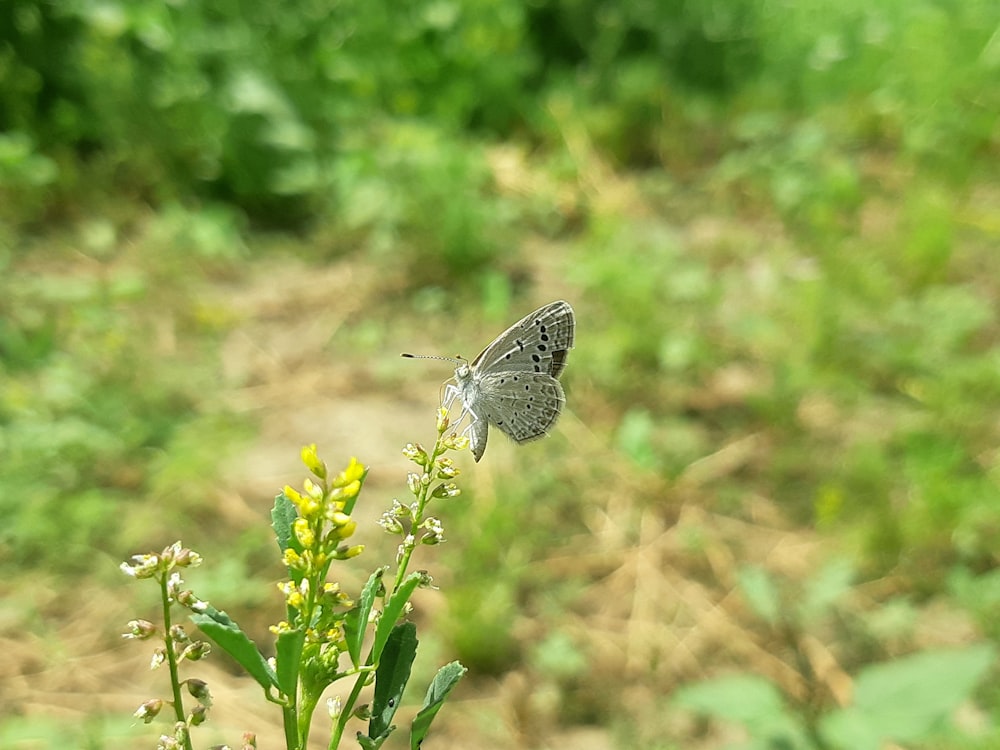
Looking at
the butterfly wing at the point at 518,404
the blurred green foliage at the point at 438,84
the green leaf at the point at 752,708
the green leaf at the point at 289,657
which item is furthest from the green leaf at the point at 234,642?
the blurred green foliage at the point at 438,84

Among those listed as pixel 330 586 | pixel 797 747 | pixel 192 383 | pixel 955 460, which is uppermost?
pixel 192 383

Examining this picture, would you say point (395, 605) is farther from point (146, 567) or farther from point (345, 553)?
point (146, 567)

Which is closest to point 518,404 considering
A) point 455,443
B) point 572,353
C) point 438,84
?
point 455,443

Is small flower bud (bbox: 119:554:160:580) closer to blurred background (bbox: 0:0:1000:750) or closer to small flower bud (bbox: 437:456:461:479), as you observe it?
small flower bud (bbox: 437:456:461:479)

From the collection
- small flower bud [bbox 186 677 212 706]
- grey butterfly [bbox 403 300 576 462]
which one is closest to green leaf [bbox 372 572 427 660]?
small flower bud [bbox 186 677 212 706]

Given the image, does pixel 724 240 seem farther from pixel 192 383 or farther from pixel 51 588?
pixel 51 588

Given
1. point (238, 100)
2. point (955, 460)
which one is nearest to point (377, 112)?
point (238, 100)

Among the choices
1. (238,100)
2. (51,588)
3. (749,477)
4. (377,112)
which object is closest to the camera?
(51,588)
